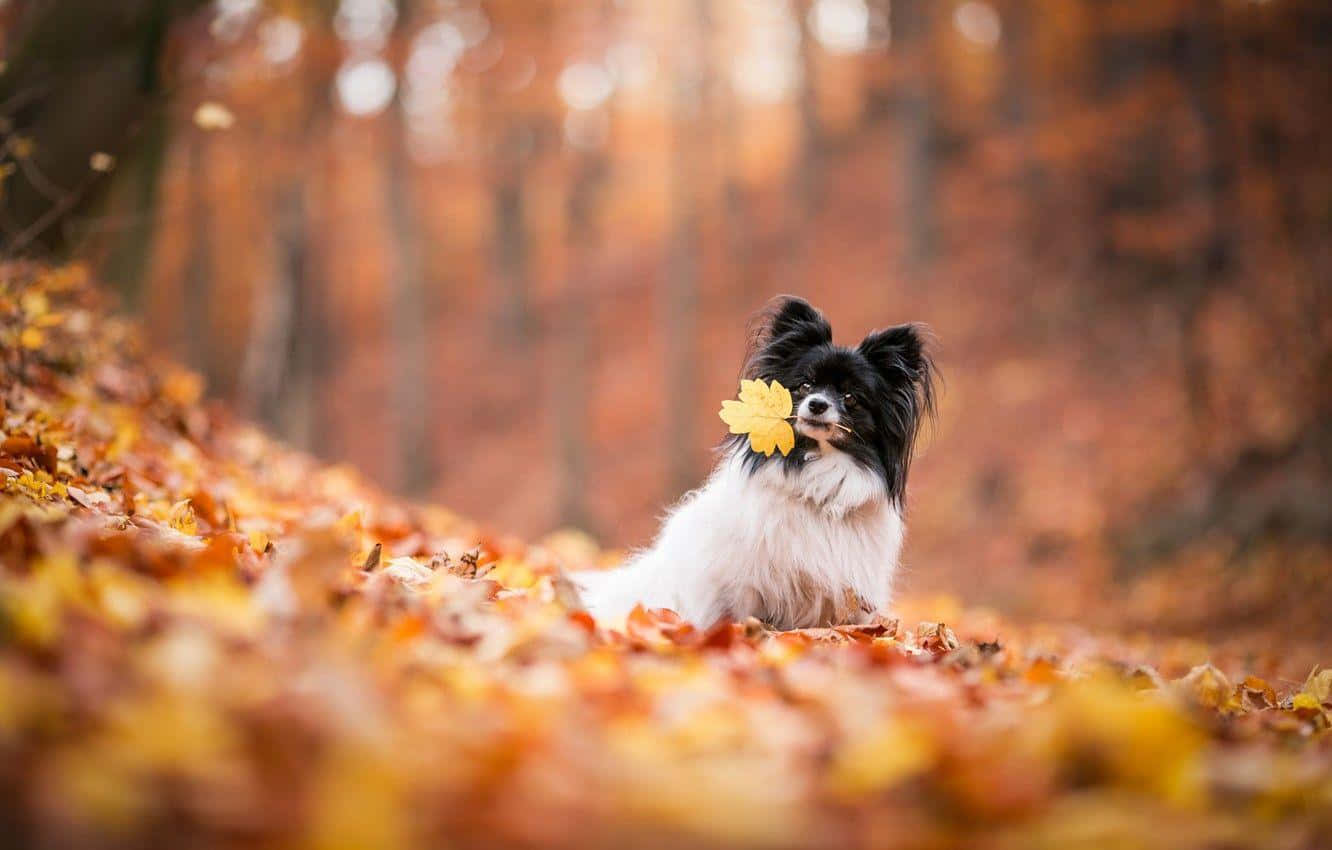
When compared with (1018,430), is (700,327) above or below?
above

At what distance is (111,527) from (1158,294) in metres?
13.3

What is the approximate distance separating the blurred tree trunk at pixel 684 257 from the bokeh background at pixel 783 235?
74 millimetres

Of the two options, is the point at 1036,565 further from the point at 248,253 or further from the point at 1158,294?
the point at 248,253

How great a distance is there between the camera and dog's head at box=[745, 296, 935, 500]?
3837 millimetres

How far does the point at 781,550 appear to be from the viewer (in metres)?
3.72

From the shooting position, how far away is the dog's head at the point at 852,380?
12.6 feet

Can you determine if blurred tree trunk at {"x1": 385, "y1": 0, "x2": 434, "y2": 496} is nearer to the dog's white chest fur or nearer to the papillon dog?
the papillon dog

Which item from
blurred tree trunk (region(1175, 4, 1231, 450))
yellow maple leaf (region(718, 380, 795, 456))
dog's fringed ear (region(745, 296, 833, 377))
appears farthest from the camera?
blurred tree trunk (region(1175, 4, 1231, 450))

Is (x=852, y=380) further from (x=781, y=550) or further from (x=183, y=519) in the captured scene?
(x=183, y=519)

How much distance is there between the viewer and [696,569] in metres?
3.76

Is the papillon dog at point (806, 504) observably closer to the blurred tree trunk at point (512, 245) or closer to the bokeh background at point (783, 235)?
the bokeh background at point (783, 235)

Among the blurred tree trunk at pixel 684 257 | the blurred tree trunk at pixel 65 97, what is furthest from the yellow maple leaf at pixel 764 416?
the blurred tree trunk at pixel 684 257

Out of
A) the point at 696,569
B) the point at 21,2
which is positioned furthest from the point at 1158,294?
the point at 21,2

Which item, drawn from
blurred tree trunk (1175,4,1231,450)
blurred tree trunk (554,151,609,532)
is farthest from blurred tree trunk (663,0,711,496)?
blurred tree trunk (1175,4,1231,450)
